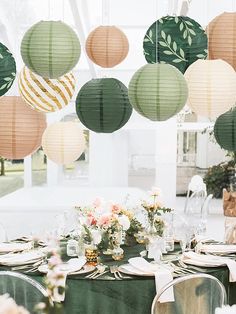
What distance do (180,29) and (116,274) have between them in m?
2.00

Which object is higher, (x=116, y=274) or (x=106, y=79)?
(x=106, y=79)

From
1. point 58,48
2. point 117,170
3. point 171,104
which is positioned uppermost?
point 58,48

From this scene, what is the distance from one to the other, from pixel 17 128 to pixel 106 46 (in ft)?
1.94

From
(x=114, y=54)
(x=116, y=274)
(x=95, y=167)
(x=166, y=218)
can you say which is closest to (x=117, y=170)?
(x=95, y=167)

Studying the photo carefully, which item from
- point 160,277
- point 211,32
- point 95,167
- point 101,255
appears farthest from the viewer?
point 95,167

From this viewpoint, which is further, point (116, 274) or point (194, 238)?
point (194, 238)

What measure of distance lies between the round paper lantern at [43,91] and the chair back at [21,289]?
3.92ft

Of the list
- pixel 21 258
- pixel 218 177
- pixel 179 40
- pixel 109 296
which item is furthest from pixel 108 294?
pixel 218 177

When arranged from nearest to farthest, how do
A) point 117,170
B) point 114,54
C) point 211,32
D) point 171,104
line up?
point 171,104 → point 211,32 → point 114,54 → point 117,170

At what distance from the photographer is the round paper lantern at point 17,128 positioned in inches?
93.1

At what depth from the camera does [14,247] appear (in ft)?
14.6

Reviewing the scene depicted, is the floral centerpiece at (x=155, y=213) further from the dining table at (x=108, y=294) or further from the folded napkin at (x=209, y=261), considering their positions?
the dining table at (x=108, y=294)

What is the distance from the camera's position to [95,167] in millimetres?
12914

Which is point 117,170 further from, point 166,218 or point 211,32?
point 211,32
